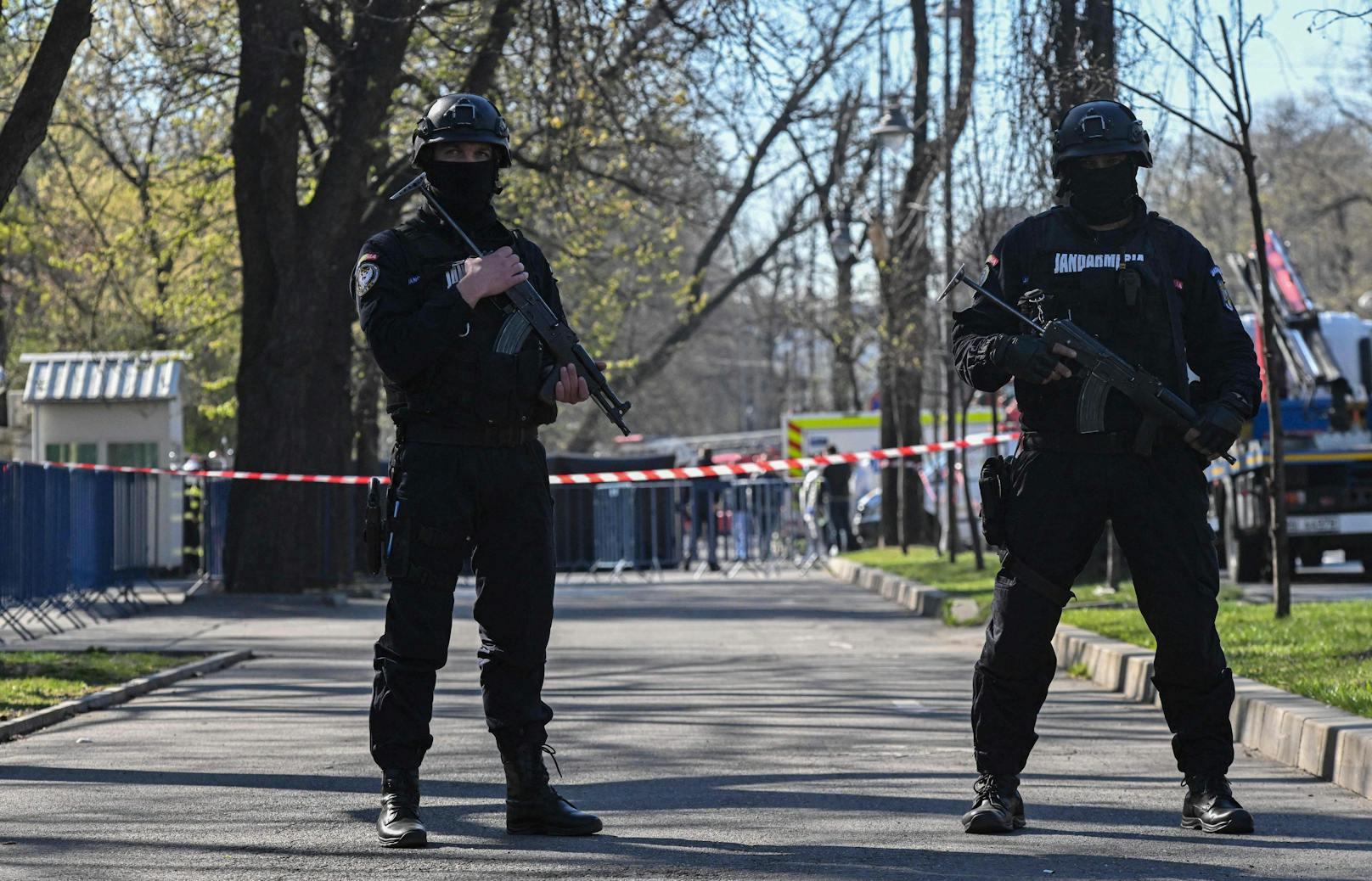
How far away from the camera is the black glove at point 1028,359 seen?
556 centimetres

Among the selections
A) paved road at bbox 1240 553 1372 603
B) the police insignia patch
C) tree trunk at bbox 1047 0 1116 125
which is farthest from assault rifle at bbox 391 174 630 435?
paved road at bbox 1240 553 1372 603

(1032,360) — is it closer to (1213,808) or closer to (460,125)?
(1213,808)

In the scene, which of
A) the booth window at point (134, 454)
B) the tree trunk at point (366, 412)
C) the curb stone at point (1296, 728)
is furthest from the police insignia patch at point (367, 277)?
the booth window at point (134, 454)

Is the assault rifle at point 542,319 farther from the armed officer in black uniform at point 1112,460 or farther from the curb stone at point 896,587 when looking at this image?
the curb stone at point 896,587

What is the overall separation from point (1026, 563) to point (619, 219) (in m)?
19.2

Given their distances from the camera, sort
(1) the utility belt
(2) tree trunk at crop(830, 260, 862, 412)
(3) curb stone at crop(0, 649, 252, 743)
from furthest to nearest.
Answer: (2) tree trunk at crop(830, 260, 862, 412)
(3) curb stone at crop(0, 649, 252, 743)
(1) the utility belt

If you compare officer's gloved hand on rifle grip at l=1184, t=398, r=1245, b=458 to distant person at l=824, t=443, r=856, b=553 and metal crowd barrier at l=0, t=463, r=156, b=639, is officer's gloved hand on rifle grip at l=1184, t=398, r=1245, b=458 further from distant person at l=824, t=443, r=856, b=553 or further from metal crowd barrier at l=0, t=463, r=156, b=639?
distant person at l=824, t=443, r=856, b=553

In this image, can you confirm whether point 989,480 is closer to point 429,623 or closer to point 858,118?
point 429,623

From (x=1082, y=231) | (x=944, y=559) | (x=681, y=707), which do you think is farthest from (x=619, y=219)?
(x=1082, y=231)

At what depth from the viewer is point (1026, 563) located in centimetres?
574

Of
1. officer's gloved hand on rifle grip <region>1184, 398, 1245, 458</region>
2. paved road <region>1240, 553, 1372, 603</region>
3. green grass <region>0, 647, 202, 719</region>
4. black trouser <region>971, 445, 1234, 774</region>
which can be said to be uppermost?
officer's gloved hand on rifle grip <region>1184, 398, 1245, 458</region>

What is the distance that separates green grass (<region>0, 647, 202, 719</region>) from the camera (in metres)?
9.46

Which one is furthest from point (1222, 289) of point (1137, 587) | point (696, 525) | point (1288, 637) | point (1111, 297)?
point (696, 525)

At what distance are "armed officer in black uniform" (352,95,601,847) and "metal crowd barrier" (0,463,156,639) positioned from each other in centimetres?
831
